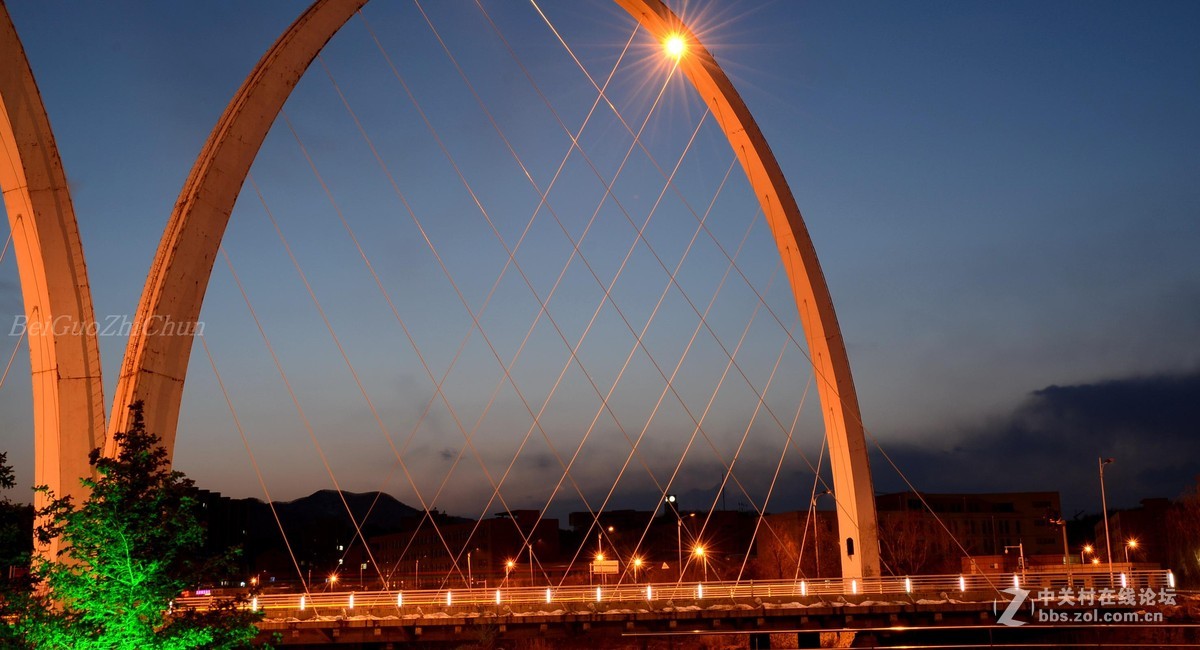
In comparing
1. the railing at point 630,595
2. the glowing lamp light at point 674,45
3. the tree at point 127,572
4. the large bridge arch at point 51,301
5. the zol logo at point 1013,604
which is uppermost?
the glowing lamp light at point 674,45

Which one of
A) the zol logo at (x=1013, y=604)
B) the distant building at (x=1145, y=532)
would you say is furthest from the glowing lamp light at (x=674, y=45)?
the distant building at (x=1145, y=532)

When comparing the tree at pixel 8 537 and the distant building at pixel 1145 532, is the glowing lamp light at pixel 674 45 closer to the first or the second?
the tree at pixel 8 537

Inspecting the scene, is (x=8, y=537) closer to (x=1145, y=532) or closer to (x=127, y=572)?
(x=127, y=572)

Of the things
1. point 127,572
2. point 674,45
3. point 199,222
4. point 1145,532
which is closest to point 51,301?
point 199,222

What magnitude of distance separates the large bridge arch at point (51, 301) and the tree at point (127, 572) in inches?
102

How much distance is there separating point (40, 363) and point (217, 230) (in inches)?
145

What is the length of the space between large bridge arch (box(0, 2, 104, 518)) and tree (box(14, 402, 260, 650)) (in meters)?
2.58

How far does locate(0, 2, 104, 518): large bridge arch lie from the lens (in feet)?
57.8

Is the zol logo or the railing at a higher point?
the railing

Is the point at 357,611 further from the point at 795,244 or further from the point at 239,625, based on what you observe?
the point at 795,244

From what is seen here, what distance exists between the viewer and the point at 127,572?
14.9 m

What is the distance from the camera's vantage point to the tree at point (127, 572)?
1467cm

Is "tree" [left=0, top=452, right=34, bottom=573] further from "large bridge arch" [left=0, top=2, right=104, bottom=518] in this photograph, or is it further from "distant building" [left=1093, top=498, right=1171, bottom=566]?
"distant building" [left=1093, top=498, right=1171, bottom=566]

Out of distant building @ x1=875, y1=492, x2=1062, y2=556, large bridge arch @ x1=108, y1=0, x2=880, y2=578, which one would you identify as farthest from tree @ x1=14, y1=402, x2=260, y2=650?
distant building @ x1=875, y1=492, x2=1062, y2=556
